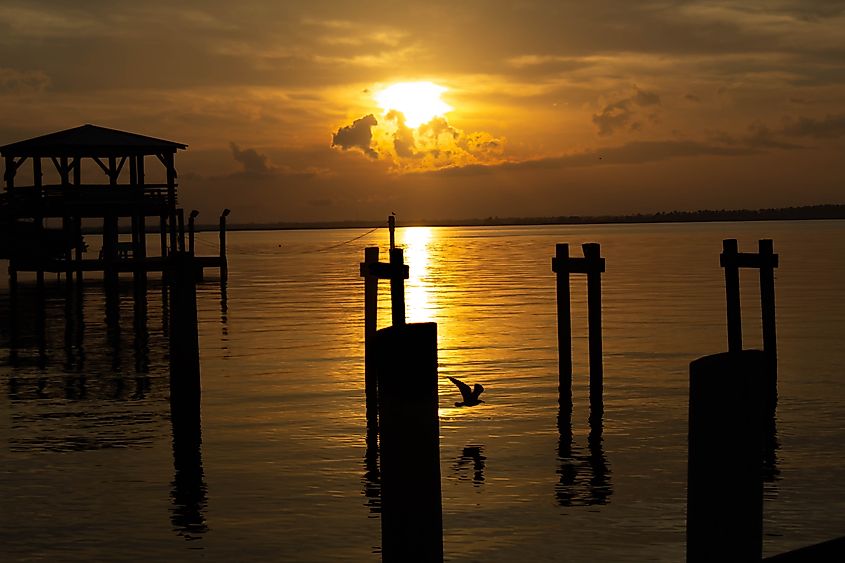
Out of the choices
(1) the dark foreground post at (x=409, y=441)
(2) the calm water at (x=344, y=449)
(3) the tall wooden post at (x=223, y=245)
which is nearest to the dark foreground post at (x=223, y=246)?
(3) the tall wooden post at (x=223, y=245)

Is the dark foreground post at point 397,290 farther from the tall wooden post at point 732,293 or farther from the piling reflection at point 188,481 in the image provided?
the tall wooden post at point 732,293

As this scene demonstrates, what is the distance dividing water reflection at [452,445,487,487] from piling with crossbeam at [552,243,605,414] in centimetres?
408

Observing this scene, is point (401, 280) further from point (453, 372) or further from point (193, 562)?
point (453, 372)

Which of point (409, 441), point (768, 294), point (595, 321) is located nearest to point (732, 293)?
point (768, 294)

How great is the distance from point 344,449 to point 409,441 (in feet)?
35.9

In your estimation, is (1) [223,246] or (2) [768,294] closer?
(2) [768,294]

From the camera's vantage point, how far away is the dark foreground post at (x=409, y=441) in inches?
263

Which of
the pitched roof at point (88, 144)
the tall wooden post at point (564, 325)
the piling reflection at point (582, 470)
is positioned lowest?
the piling reflection at point (582, 470)

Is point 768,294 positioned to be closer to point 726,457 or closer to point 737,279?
point 737,279

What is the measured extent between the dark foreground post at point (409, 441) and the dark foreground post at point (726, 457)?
4.82ft

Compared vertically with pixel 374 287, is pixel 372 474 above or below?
below

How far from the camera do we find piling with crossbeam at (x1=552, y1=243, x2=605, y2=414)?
21.0 m

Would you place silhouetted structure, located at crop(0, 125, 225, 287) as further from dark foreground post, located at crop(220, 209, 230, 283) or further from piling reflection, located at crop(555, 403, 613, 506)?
piling reflection, located at crop(555, 403, 613, 506)

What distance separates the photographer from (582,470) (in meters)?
16.2
